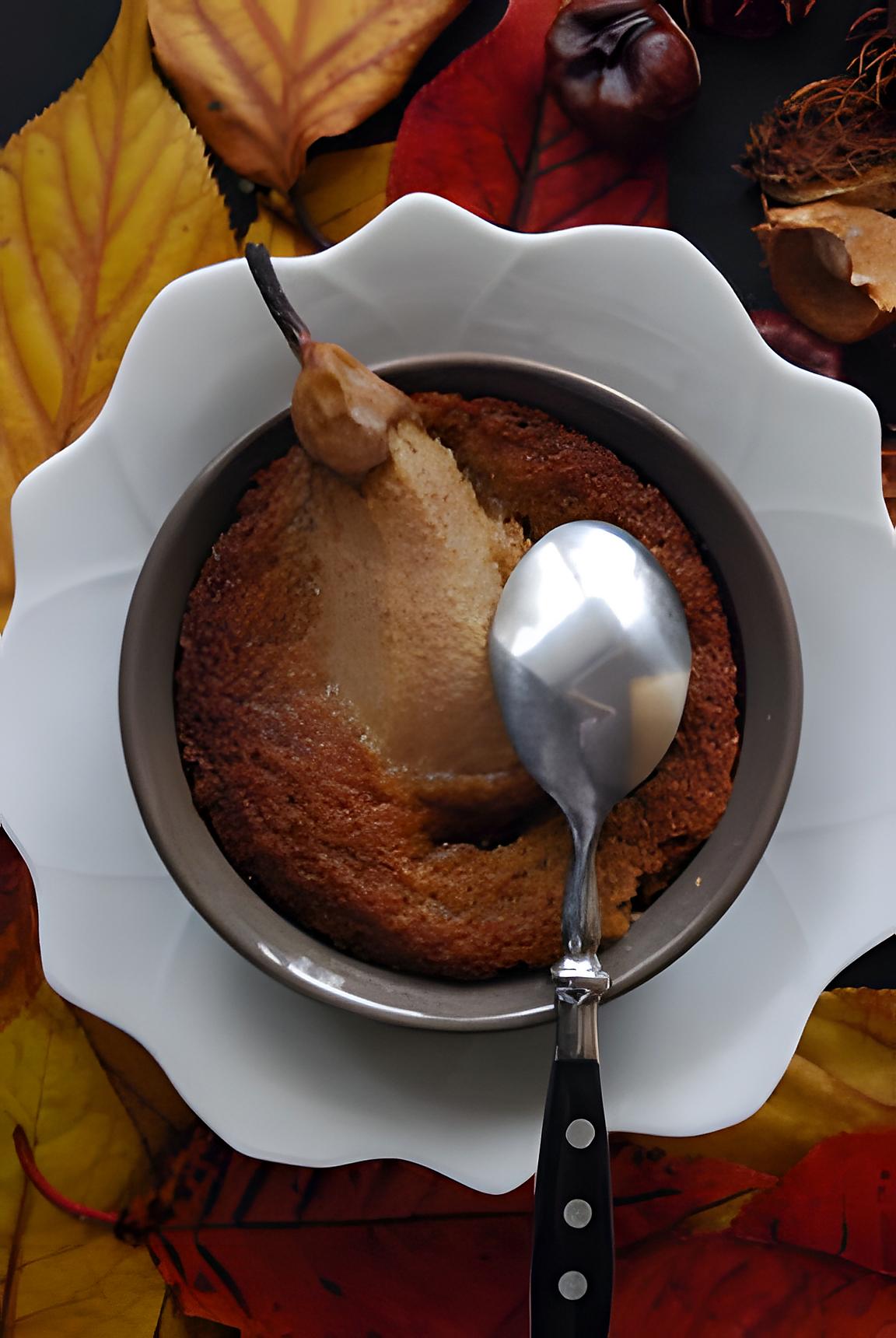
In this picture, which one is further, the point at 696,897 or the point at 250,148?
the point at 250,148

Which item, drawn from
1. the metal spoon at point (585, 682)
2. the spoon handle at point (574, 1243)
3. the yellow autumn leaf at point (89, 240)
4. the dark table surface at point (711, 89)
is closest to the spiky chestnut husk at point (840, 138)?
the dark table surface at point (711, 89)

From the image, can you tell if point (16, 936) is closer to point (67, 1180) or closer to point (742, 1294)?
point (67, 1180)

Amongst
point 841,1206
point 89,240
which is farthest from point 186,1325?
point 89,240

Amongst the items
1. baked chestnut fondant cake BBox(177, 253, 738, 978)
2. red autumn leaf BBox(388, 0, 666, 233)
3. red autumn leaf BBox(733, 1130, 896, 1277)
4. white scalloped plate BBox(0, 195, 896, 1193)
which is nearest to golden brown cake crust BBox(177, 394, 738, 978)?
baked chestnut fondant cake BBox(177, 253, 738, 978)

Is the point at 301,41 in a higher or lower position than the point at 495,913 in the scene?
higher

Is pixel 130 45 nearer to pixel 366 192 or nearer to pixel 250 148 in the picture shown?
pixel 250 148

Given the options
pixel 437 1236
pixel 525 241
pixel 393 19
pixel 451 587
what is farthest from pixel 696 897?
pixel 393 19
